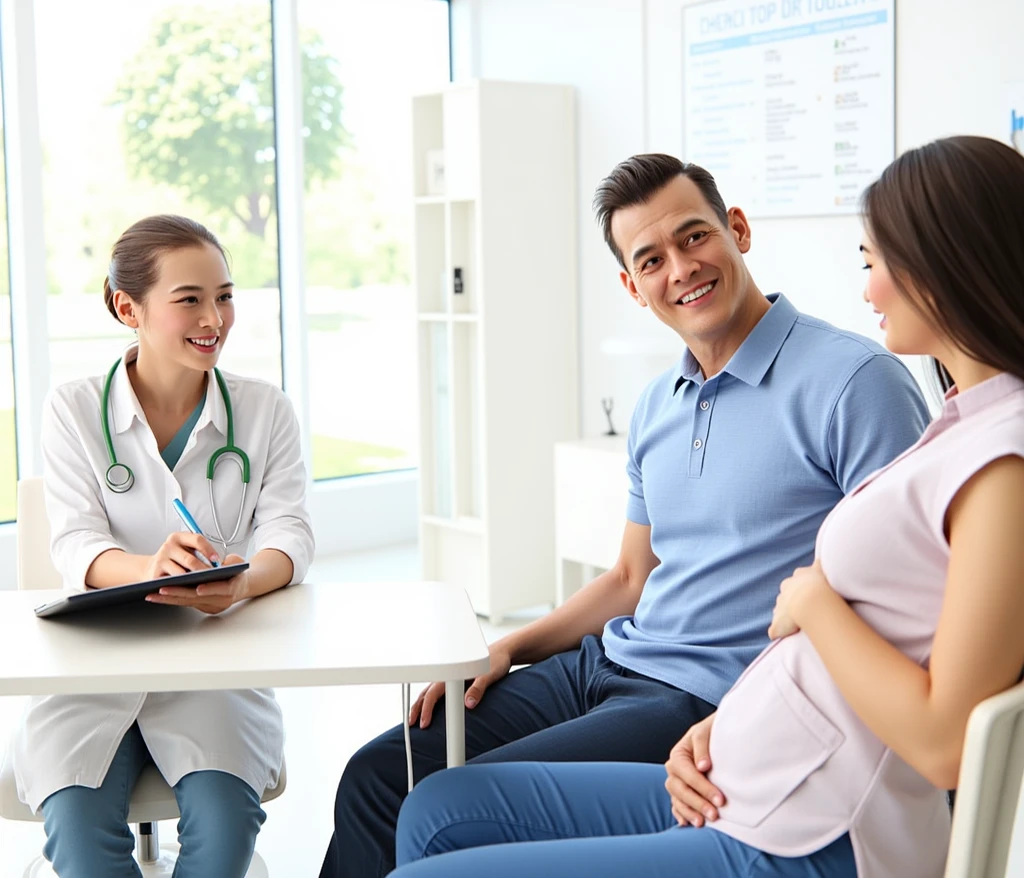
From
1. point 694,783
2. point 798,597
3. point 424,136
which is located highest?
point 424,136

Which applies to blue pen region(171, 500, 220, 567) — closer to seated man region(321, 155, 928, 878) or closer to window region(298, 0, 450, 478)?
seated man region(321, 155, 928, 878)

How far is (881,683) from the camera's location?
1.13 meters

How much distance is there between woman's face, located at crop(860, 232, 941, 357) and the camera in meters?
1.23

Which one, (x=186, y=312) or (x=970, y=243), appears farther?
(x=186, y=312)

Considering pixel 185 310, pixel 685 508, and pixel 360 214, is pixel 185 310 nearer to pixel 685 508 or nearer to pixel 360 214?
pixel 685 508

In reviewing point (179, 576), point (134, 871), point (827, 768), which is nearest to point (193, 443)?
point (179, 576)

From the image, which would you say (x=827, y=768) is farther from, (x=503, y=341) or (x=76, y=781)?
(x=503, y=341)

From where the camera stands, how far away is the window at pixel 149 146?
4.90 m

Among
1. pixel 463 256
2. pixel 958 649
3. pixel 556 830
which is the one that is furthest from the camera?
pixel 463 256

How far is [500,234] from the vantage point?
14.5 ft

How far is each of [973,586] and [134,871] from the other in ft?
4.26

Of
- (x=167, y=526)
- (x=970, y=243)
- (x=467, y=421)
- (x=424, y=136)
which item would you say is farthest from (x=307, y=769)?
(x=424, y=136)

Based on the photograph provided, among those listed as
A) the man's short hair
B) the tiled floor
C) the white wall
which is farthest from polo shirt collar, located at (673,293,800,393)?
the white wall

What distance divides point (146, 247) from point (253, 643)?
2.86 ft
